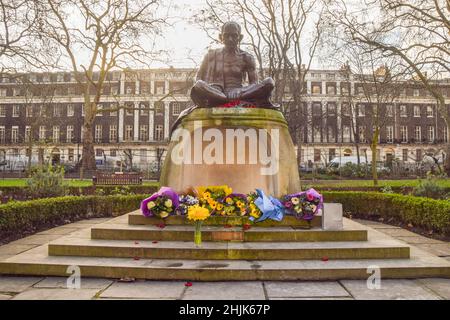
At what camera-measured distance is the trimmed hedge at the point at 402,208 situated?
811 centimetres

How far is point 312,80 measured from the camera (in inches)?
2630

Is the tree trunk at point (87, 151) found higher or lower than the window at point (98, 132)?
lower

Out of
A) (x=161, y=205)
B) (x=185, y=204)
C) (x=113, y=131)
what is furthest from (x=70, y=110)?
(x=185, y=204)

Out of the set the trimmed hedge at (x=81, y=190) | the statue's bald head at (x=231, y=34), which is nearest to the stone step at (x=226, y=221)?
the statue's bald head at (x=231, y=34)

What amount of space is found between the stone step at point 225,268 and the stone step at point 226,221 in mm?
1044

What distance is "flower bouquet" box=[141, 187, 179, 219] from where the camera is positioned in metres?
5.85

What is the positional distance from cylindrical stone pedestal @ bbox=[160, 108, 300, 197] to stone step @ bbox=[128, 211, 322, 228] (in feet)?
3.18

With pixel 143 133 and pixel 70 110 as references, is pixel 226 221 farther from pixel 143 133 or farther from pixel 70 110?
pixel 70 110

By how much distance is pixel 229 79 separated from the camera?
8.18 meters

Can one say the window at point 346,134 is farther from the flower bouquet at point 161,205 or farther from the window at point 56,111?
the flower bouquet at point 161,205

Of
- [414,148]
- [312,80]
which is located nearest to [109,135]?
[312,80]

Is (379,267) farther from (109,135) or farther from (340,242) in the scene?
(109,135)
